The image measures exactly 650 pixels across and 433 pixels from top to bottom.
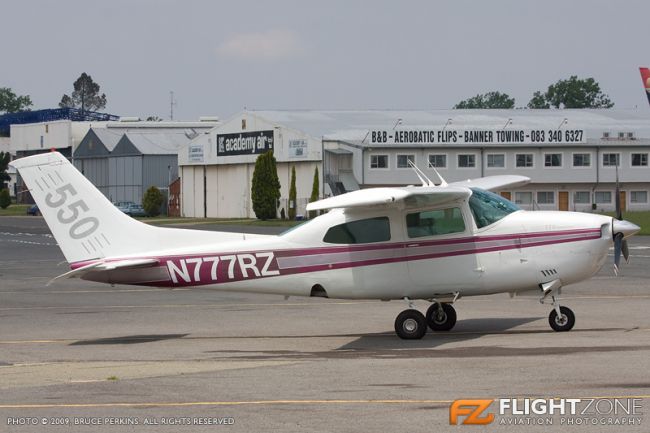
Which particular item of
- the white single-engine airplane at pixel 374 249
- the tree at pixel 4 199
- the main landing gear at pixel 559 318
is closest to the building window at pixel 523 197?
the tree at pixel 4 199

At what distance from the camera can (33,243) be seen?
53219 millimetres

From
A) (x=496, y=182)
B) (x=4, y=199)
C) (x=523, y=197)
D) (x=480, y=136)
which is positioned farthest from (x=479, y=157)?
(x=496, y=182)

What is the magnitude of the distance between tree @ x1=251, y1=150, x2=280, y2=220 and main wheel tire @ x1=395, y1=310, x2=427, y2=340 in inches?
2334

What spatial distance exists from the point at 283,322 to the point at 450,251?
167 inches

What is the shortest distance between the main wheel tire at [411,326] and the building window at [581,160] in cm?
6670

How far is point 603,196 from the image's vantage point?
8200 cm

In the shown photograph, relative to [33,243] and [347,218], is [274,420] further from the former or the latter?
Answer: [33,243]

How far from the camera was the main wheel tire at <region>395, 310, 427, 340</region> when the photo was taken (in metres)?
17.0

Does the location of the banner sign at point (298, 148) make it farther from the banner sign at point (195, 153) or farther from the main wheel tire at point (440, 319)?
the main wheel tire at point (440, 319)

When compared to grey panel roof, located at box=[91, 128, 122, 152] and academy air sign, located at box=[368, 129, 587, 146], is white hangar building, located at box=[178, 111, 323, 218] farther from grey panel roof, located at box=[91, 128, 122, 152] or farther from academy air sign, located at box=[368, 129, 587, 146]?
grey panel roof, located at box=[91, 128, 122, 152]

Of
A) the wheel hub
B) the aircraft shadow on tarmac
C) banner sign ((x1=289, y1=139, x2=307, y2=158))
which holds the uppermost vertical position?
banner sign ((x1=289, y1=139, x2=307, y2=158))

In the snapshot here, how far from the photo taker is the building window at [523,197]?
79.8 m

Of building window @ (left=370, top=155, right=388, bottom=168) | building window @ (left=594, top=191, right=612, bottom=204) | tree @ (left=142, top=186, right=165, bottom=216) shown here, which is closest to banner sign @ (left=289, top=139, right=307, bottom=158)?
building window @ (left=370, top=155, right=388, bottom=168)

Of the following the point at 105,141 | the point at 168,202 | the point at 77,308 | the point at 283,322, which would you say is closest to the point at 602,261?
the point at 283,322
